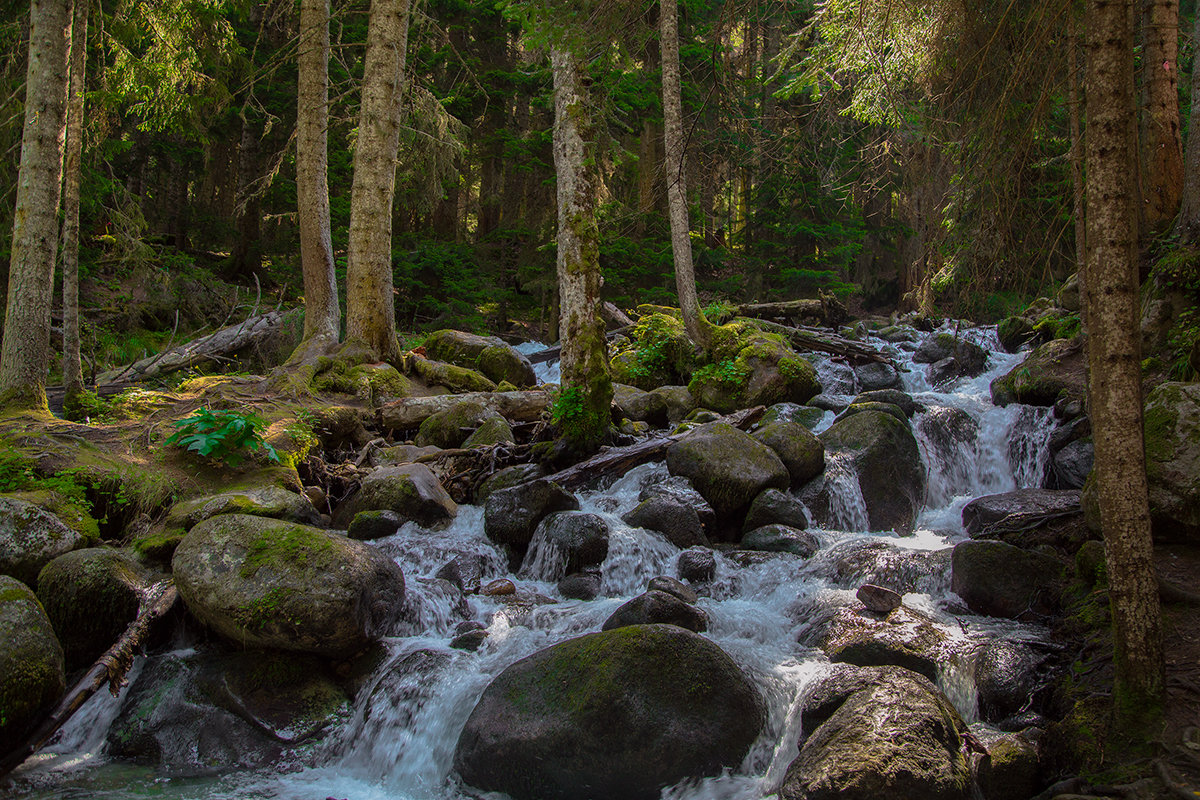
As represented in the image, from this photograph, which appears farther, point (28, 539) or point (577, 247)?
point (577, 247)

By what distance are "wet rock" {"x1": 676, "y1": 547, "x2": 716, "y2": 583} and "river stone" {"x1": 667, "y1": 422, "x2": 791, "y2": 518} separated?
3.76 ft

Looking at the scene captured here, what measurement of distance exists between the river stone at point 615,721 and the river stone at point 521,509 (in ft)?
8.72

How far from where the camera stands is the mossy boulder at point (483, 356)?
12.4 m

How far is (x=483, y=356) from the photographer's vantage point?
41.4 ft

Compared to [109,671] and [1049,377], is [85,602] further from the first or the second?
[1049,377]

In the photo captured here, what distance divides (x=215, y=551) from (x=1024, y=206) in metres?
7.95

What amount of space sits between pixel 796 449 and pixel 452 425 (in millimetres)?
4272

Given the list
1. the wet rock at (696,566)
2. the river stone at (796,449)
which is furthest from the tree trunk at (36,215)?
the river stone at (796,449)

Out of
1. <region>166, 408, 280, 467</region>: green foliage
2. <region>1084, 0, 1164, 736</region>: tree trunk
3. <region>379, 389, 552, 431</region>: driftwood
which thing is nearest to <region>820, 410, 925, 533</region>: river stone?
<region>379, 389, 552, 431</region>: driftwood

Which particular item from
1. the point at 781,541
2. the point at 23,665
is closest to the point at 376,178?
the point at 781,541

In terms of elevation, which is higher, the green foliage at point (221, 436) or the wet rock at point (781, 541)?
the green foliage at point (221, 436)

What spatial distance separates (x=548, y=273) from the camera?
17.4 meters

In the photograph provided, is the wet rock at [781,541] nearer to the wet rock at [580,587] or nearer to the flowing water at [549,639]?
the flowing water at [549,639]

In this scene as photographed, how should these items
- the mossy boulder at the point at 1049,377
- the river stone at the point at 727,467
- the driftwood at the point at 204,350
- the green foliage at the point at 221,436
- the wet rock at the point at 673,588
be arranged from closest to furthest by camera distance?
the wet rock at the point at 673,588, the green foliage at the point at 221,436, the river stone at the point at 727,467, the mossy boulder at the point at 1049,377, the driftwood at the point at 204,350
